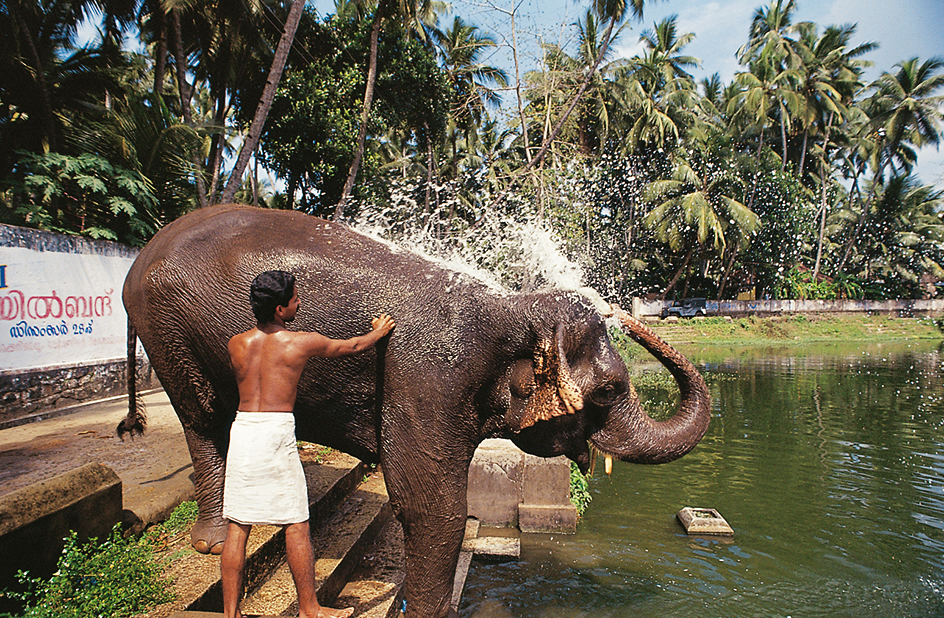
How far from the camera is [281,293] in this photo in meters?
2.49

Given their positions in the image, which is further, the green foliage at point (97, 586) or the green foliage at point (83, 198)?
the green foliage at point (83, 198)

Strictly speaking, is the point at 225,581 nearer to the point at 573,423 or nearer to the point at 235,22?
the point at 573,423

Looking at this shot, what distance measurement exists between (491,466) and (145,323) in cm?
365

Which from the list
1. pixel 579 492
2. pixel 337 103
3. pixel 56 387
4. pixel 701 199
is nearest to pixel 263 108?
pixel 337 103

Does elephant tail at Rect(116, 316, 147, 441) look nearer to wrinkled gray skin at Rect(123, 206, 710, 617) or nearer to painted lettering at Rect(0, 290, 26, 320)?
wrinkled gray skin at Rect(123, 206, 710, 617)

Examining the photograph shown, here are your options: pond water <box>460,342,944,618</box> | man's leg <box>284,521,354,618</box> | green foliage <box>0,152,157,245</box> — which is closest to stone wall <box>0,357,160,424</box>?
A: green foliage <box>0,152,157,245</box>

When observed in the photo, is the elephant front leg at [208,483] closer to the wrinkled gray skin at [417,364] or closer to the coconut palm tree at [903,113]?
the wrinkled gray skin at [417,364]

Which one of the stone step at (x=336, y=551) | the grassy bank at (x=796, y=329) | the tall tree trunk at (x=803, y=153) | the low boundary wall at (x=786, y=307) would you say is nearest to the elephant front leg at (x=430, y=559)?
the stone step at (x=336, y=551)

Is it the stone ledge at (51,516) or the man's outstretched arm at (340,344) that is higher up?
the man's outstretched arm at (340,344)

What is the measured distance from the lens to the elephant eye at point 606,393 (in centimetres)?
294

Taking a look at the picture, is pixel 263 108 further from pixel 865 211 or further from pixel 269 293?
pixel 865 211

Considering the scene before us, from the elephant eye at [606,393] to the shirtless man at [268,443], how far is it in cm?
140

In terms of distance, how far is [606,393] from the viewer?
2963 millimetres

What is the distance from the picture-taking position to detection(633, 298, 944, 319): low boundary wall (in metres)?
32.8
